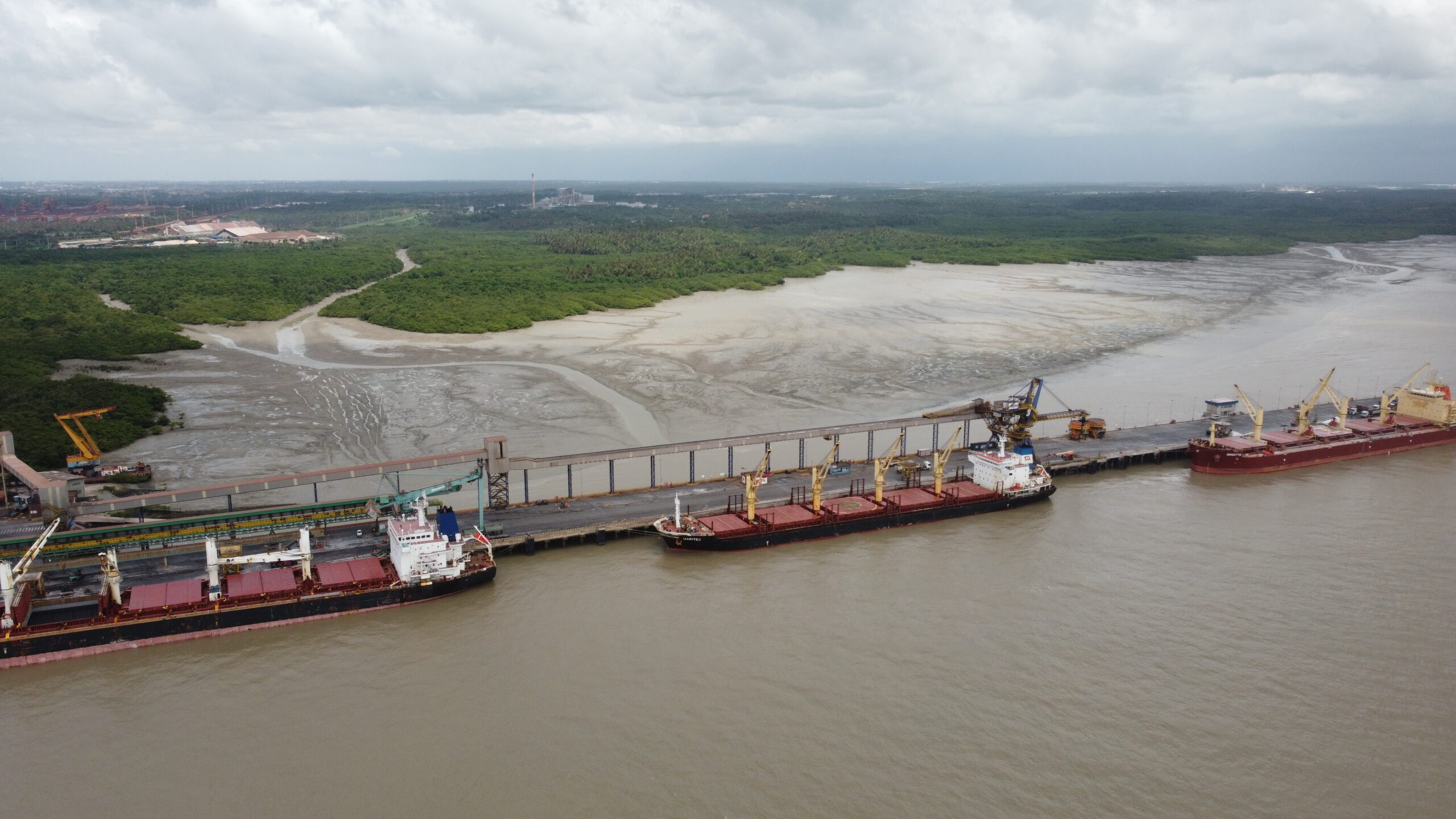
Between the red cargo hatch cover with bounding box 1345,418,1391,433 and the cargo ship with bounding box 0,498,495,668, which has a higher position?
the red cargo hatch cover with bounding box 1345,418,1391,433

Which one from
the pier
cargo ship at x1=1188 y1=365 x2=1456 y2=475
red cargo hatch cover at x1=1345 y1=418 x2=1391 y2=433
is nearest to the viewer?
the pier

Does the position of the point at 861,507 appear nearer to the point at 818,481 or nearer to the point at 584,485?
the point at 818,481

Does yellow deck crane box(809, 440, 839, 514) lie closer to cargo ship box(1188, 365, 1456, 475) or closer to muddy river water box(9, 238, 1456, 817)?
muddy river water box(9, 238, 1456, 817)

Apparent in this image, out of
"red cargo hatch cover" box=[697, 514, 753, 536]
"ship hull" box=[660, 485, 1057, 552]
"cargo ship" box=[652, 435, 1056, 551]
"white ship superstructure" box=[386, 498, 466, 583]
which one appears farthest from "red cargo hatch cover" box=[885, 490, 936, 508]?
"white ship superstructure" box=[386, 498, 466, 583]

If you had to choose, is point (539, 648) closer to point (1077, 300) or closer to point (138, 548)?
point (138, 548)

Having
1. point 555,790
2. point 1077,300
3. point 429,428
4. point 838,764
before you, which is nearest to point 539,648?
point 555,790

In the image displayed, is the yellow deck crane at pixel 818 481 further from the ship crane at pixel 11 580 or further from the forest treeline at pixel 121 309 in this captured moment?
the forest treeline at pixel 121 309

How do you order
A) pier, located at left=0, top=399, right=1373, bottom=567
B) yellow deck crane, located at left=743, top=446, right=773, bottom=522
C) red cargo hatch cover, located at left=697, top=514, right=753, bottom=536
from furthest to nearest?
yellow deck crane, located at left=743, top=446, right=773, bottom=522 → red cargo hatch cover, located at left=697, top=514, right=753, bottom=536 → pier, located at left=0, top=399, right=1373, bottom=567

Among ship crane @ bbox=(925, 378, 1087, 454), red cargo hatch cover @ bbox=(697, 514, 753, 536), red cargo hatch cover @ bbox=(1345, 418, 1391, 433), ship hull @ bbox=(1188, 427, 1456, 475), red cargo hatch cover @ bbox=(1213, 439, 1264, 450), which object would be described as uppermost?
ship crane @ bbox=(925, 378, 1087, 454)
